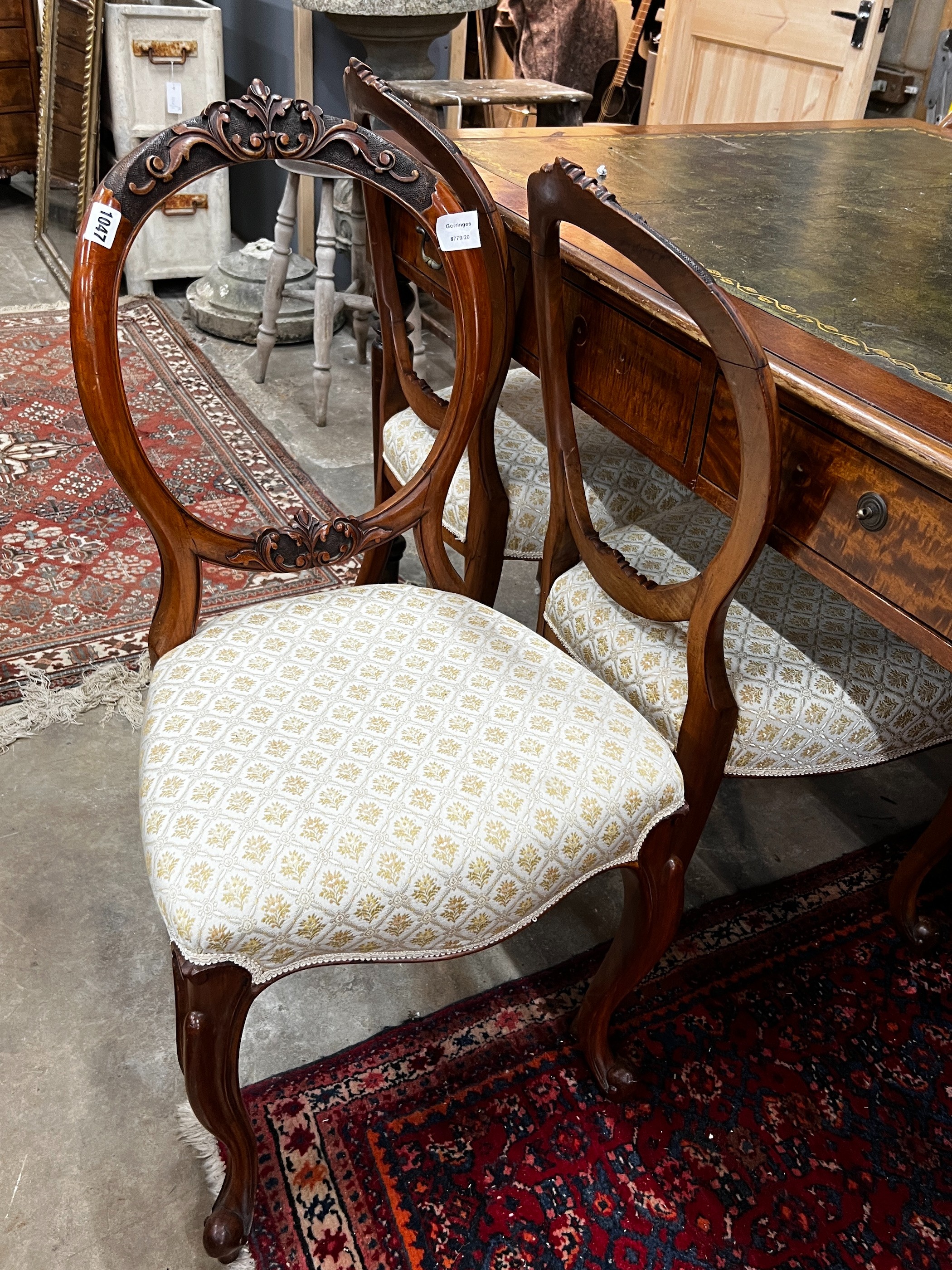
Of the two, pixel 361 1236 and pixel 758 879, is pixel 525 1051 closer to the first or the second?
pixel 361 1236

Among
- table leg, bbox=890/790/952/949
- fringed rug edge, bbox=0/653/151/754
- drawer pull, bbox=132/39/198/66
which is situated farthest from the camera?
drawer pull, bbox=132/39/198/66

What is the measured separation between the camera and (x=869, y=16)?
9.80 feet

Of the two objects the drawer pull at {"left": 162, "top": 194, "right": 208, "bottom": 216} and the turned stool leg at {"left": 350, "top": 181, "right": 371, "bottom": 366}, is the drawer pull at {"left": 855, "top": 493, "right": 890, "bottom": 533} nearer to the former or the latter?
the turned stool leg at {"left": 350, "top": 181, "right": 371, "bottom": 366}

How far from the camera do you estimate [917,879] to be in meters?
1.56

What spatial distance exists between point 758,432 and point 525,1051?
899 mm

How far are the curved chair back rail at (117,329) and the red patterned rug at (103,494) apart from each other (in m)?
0.89

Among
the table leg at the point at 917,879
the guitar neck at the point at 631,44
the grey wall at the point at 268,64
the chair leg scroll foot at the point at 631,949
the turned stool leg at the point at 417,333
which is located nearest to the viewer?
the chair leg scroll foot at the point at 631,949

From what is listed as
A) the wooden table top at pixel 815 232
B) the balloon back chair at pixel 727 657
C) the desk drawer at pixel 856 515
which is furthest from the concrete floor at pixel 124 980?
the wooden table top at pixel 815 232

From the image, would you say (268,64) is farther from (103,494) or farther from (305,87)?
(103,494)

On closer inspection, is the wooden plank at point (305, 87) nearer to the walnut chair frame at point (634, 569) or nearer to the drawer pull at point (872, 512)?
the walnut chair frame at point (634, 569)

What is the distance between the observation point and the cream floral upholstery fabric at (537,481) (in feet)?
5.16

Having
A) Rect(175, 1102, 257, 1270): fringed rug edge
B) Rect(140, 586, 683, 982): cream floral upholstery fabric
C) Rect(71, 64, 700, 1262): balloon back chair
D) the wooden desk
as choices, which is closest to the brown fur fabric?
the wooden desk

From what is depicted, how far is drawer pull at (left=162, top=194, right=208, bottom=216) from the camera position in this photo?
358cm

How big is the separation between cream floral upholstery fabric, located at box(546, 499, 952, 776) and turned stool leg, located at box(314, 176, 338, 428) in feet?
5.59
